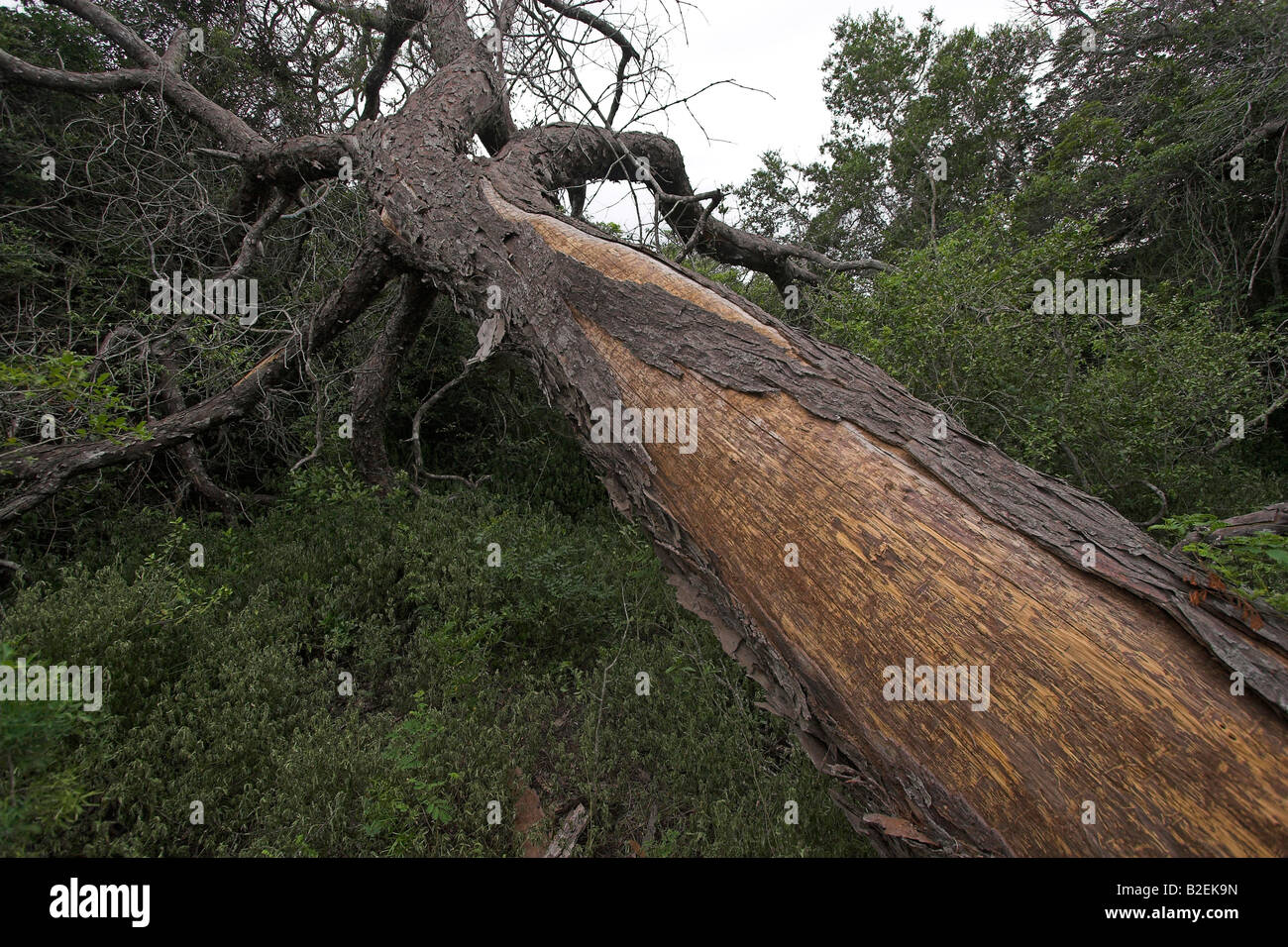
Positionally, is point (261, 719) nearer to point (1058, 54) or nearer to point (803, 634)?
point (803, 634)

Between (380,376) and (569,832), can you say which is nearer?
(569,832)

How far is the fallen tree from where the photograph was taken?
1.16 metres

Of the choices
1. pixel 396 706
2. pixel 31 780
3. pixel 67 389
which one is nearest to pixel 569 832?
pixel 396 706

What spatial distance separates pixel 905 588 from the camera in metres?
1.46

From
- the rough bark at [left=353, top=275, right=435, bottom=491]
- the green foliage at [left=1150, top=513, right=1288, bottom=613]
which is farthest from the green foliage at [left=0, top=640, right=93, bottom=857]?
the green foliage at [left=1150, top=513, right=1288, bottom=613]

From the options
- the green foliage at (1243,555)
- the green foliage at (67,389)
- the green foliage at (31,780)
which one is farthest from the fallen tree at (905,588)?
the green foliage at (31,780)

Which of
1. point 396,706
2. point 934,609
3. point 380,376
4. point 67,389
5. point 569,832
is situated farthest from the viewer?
point 380,376

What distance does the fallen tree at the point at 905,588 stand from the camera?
1158mm

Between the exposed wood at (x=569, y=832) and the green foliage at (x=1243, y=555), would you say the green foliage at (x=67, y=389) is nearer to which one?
the exposed wood at (x=569, y=832)

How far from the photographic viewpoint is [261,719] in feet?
8.32

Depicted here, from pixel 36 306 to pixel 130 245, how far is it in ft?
2.72

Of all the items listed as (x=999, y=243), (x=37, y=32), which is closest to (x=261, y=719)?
(x=999, y=243)

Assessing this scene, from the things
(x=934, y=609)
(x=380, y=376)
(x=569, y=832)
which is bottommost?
(x=569, y=832)

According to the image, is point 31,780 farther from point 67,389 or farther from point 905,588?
point 905,588
